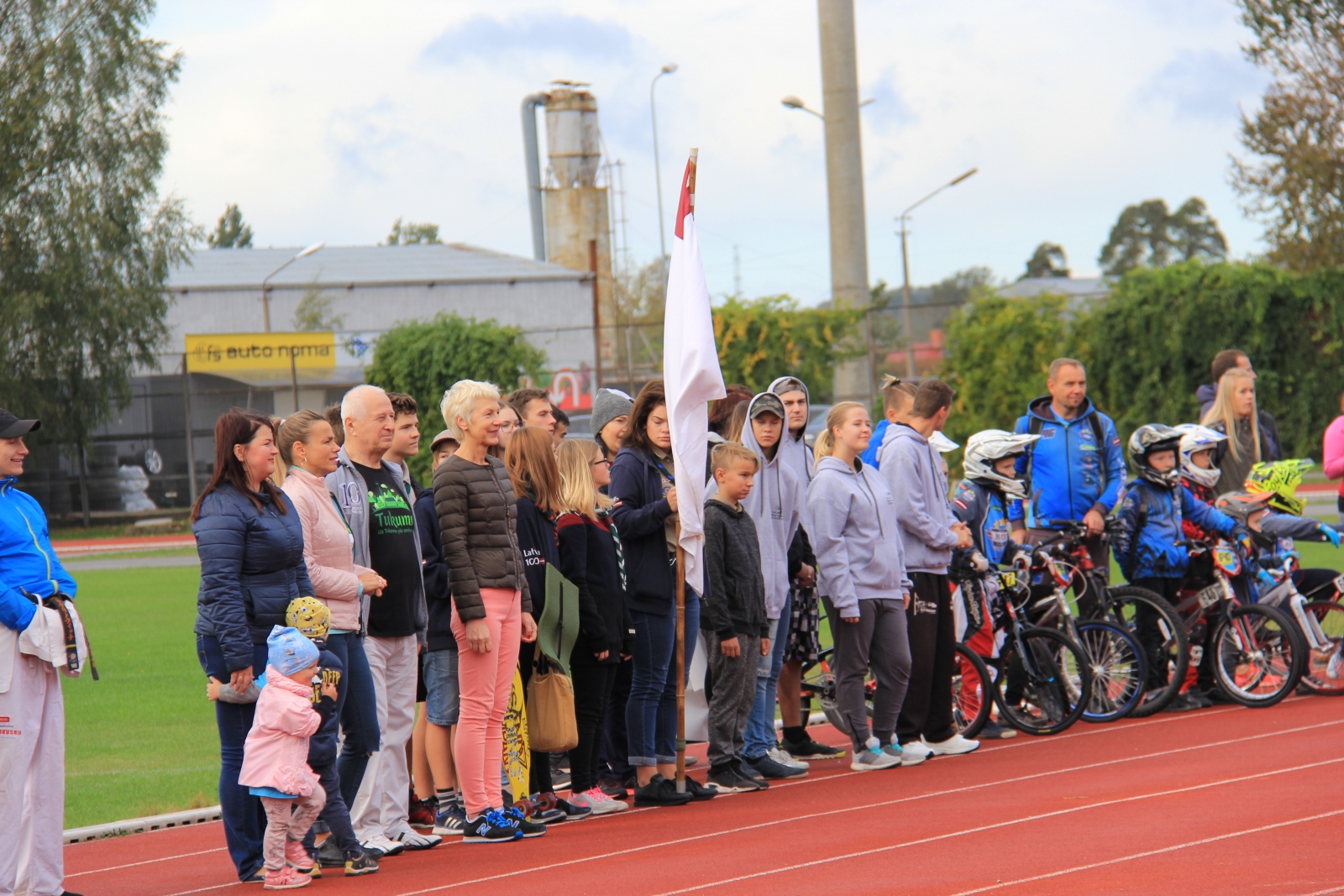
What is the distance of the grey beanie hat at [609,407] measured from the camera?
895 cm

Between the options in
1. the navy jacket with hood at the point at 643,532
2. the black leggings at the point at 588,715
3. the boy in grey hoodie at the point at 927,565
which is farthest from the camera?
the boy in grey hoodie at the point at 927,565

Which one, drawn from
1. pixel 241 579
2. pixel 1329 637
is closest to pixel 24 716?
pixel 241 579

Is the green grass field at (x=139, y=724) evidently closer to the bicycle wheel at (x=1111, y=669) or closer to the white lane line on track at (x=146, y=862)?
the white lane line on track at (x=146, y=862)

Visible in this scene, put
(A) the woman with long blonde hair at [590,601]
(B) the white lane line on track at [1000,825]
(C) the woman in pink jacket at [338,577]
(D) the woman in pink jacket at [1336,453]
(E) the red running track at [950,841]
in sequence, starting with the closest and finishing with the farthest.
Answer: (E) the red running track at [950,841], (B) the white lane line on track at [1000,825], (C) the woman in pink jacket at [338,577], (A) the woman with long blonde hair at [590,601], (D) the woman in pink jacket at [1336,453]

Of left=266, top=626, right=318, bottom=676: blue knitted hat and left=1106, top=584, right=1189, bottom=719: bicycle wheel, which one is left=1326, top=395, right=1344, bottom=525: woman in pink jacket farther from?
left=266, top=626, right=318, bottom=676: blue knitted hat

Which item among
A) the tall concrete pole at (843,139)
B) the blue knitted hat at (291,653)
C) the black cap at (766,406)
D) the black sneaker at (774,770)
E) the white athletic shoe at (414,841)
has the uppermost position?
the tall concrete pole at (843,139)

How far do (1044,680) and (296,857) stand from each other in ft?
16.4

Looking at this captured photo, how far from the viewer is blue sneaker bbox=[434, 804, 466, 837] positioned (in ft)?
24.1

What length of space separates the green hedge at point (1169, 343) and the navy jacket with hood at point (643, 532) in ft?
70.9

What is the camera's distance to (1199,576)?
10.3 meters

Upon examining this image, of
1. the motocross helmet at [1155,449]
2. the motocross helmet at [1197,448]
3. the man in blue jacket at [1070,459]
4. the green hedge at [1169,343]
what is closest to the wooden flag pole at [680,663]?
the man in blue jacket at [1070,459]

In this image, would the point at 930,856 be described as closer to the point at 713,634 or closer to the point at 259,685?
the point at 713,634

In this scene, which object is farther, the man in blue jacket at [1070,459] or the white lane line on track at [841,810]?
the man in blue jacket at [1070,459]

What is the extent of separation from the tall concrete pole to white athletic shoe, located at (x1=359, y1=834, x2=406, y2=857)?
24.8 meters
